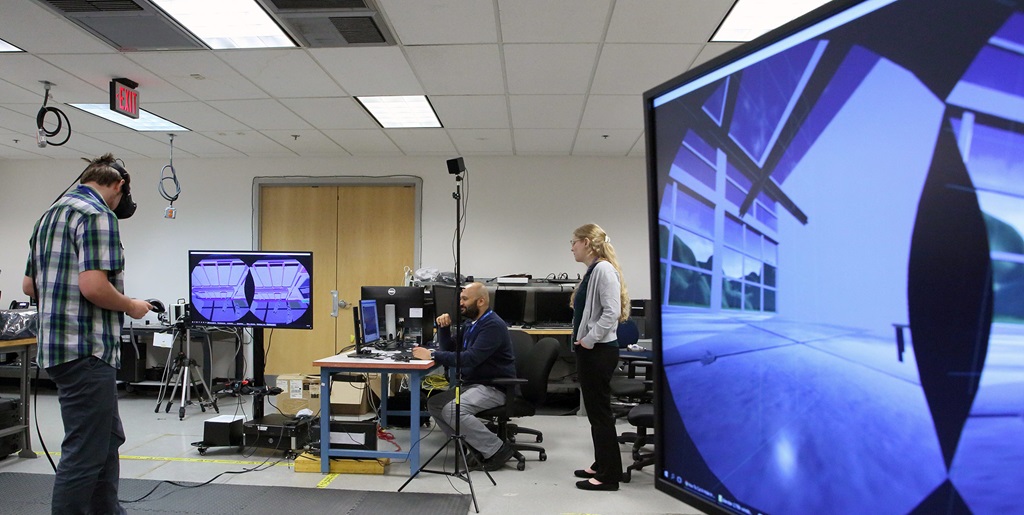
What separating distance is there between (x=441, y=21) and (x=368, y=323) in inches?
79.5

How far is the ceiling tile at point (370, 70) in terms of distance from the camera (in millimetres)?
3514

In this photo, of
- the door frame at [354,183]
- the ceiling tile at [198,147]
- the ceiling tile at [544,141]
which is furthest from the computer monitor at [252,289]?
the door frame at [354,183]

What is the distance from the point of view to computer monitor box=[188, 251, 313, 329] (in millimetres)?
3506

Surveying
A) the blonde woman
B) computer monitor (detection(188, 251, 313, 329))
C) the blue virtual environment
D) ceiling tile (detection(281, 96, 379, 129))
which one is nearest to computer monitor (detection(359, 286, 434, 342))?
computer monitor (detection(188, 251, 313, 329))

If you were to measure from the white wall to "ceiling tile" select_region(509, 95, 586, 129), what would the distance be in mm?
1258

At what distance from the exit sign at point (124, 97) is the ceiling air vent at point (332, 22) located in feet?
5.52

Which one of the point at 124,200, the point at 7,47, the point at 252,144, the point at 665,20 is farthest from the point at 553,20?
the point at 252,144

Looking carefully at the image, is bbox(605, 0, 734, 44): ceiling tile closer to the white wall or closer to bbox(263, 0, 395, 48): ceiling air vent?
bbox(263, 0, 395, 48): ceiling air vent

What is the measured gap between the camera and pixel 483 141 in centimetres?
569

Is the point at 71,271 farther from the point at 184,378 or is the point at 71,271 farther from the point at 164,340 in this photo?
the point at 164,340

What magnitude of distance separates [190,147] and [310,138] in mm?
1492

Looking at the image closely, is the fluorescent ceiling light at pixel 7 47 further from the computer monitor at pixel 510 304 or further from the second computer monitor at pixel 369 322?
the computer monitor at pixel 510 304

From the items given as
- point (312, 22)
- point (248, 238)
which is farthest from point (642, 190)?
point (248, 238)

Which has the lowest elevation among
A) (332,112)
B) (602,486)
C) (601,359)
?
(602,486)
